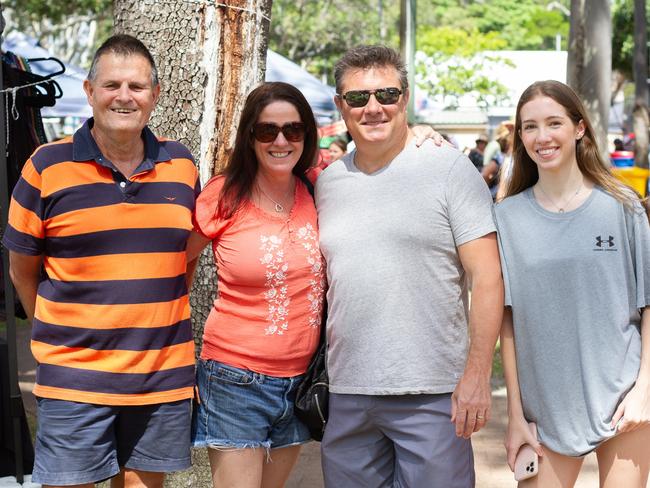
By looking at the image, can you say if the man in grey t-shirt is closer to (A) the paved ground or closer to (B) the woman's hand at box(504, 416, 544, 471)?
(B) the woman's hand at box(504, 416, 544, 471)

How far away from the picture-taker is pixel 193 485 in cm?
483

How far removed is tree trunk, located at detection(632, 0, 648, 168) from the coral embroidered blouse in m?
18.6

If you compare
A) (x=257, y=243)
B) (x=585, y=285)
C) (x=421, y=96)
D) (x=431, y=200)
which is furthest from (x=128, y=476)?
(x=421, y=96)

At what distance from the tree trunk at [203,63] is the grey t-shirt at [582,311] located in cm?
176

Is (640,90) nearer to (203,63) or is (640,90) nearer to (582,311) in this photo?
(203,63)

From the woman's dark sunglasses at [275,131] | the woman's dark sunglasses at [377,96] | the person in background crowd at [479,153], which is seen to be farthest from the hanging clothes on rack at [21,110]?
the person in background crowd at [479,153]

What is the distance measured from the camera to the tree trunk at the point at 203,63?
177 inches

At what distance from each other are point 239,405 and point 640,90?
71.2 ft

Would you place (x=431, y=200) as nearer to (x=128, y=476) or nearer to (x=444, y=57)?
(x=128, y=476)

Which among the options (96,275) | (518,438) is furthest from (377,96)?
(518,438)

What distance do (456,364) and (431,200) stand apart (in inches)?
22.5

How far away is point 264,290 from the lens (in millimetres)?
3455

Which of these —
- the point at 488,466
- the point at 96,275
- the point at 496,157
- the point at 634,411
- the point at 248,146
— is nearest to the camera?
the point at 634,411

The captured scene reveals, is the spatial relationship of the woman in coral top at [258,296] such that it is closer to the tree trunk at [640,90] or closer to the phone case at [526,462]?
the phone case at [526,462]
